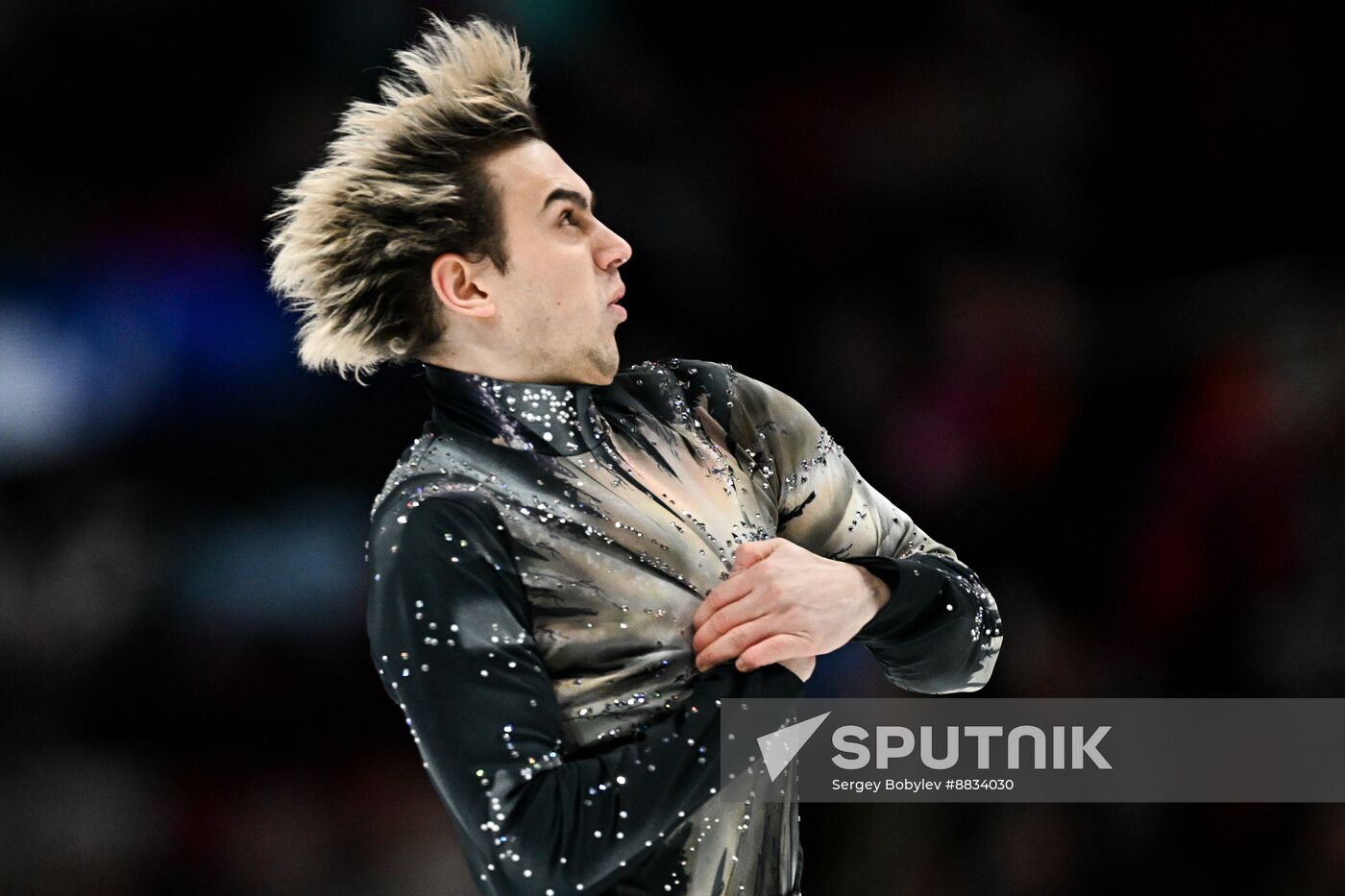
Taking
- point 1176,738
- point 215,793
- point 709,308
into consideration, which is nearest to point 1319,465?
point 1176,738

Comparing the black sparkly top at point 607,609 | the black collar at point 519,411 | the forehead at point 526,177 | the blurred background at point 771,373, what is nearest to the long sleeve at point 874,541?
the black sparkly top at point 607,609

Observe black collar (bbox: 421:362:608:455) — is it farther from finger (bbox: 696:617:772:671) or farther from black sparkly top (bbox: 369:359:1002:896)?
finger (bbox: 696:617:772:671)

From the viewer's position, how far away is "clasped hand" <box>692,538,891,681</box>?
5.10ft

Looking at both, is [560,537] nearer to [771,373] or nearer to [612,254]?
[612,254]

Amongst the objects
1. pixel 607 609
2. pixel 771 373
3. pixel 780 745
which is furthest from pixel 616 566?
pixel 771 373

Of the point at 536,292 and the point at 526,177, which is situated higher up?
the point at 526,177

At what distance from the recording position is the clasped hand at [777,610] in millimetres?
1555

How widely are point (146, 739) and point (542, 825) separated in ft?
5.21

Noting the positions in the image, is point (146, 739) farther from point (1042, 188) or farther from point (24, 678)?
point (1042, 188)

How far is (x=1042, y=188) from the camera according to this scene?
3.18 meters

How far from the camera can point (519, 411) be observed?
169 cm

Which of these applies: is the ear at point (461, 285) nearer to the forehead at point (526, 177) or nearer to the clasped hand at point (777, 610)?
the forehead at point (526, 177)

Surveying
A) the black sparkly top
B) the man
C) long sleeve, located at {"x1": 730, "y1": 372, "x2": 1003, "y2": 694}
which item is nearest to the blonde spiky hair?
the man

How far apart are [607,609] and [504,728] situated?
210 millimetres
